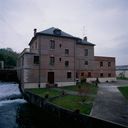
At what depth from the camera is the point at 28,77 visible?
33.2 metres

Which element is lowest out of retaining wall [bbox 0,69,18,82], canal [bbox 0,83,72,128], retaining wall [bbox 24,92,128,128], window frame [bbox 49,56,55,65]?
canal [bbox 0,83,72,128]

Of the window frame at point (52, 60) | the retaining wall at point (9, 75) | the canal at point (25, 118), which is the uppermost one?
the window frame at point (52, 60)

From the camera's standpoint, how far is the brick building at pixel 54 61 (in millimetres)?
33844

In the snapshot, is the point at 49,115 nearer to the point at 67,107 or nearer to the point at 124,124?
the point at 67,107

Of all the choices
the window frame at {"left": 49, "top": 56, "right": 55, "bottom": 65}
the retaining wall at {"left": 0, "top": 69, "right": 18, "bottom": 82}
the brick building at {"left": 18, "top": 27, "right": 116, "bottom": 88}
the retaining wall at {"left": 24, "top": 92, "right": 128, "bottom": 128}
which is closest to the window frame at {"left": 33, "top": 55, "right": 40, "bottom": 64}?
the brick building at {"left": 18, "top": 27, "right": 116, "bottom": 88}

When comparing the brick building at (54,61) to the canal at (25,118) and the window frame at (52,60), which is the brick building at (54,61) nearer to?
the window frame at (52,60)

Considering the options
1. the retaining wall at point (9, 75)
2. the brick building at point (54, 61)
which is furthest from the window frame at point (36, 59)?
the retaining wall at point (9, 75)

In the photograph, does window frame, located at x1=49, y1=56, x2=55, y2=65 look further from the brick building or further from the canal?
the canal

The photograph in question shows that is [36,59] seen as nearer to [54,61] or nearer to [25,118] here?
[54,61]

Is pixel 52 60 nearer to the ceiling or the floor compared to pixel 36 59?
nearer to the floor

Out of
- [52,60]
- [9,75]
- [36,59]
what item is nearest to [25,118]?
[36,59]

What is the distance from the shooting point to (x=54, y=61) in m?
36.2

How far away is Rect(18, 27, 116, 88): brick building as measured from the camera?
33844 millimetres

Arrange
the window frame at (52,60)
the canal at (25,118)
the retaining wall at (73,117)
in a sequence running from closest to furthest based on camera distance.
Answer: the retaining wall at (73,117) < the canal at (25,118) < the window frame at (52,60)
